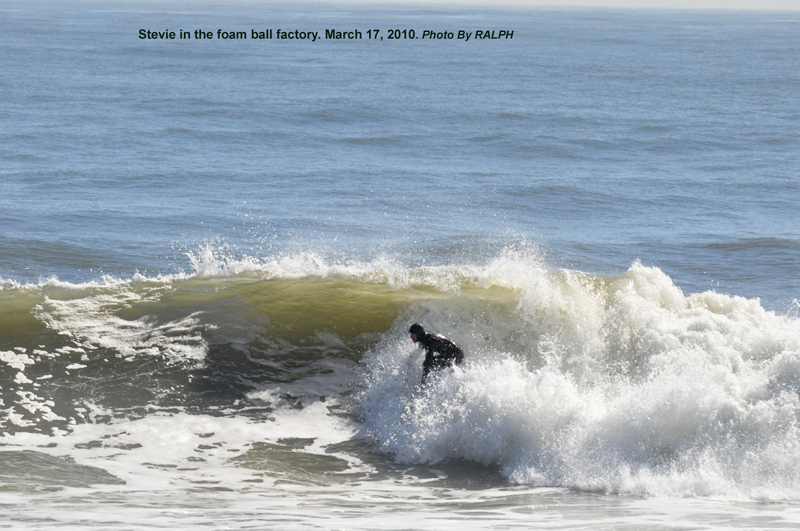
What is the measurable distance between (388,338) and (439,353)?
172cm

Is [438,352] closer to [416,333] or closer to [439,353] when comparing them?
[439,353]

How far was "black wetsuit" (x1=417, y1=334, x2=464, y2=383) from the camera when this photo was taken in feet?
32.5

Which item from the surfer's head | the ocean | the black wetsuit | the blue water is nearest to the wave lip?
the ocean

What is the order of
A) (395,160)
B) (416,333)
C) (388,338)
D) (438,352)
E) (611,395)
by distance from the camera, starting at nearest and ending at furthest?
(416,333), (438,352), (611,395), (388,338), (395,160)

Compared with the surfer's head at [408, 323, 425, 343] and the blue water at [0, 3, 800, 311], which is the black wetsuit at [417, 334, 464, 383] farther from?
the blue water at [0, 3, 800, 311]

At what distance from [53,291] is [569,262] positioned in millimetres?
10668

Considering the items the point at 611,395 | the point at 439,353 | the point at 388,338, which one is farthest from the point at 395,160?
the point at 611,395

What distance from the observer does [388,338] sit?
37.8 ft

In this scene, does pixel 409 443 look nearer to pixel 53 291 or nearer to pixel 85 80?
pixel 53 291

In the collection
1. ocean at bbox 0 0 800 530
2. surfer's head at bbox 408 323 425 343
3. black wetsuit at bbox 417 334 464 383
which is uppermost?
surfer's head at bbox 408 323 425 343

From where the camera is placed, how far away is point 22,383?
10.2 m

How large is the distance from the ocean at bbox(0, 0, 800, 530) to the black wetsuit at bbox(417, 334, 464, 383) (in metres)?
0.18

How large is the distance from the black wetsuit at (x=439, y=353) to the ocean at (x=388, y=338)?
181 millimetres

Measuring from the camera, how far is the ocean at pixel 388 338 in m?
8.19
